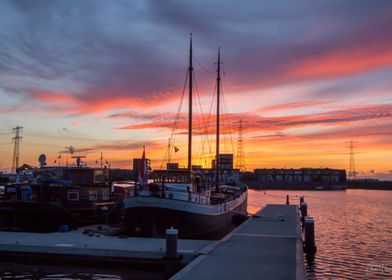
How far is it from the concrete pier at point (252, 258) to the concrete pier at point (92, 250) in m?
1.64

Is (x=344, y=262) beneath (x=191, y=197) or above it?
beneath

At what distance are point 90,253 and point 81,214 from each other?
13906 millimetres

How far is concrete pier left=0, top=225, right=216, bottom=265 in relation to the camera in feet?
70.3

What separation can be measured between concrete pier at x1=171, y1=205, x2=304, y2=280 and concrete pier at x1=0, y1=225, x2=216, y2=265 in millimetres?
1642

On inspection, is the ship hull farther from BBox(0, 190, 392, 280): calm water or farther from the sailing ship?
BBox(0, 190, 392, 280): calm water

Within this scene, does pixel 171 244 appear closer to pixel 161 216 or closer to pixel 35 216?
pixel 161 216

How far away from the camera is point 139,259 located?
21359 millimetres

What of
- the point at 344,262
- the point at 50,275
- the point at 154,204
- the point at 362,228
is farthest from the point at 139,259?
the point at 362,228

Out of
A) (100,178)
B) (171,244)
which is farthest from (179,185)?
(171,244)

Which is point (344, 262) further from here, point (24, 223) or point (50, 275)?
point (24, 223)

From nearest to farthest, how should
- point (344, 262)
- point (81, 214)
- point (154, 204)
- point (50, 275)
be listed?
1. point (50, 275)
2. point (344, 262)
3. point (154, 204)
4. point (81, 214)

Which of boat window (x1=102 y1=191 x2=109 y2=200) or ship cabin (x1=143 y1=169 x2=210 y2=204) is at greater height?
ship cabin (x1=143 y1=169 x2=210 y2=204)

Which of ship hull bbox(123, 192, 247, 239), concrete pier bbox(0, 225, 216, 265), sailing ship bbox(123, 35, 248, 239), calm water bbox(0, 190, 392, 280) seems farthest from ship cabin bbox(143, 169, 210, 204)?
calm water bbox(0, 190, 392, 280)

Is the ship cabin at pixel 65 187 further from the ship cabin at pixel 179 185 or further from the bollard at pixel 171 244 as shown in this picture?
the bollard at pixel 171 244
